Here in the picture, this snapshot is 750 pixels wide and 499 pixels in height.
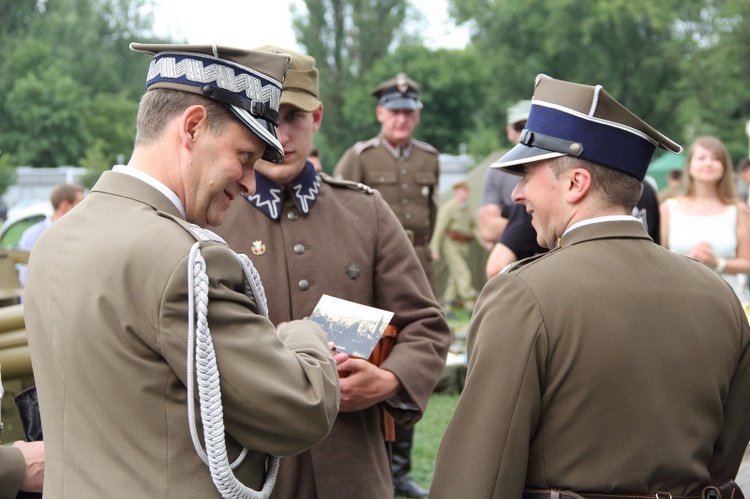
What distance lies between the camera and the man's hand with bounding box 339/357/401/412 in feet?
10.0

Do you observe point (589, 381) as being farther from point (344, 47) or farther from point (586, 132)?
point (344, 47)

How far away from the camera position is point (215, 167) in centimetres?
→ 230

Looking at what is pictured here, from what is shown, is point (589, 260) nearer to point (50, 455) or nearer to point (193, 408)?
point (193, 408)

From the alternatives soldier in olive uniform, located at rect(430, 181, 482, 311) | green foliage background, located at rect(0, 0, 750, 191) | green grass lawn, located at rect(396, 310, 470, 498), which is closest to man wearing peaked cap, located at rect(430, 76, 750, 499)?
green grass lawn, located at rect(396, 310, 470, 498)

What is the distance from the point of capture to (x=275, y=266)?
10.7 feet

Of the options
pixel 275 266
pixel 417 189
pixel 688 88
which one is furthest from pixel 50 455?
pixel 688 88

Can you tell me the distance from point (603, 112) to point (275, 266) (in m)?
1.18

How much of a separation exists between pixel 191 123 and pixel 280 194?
108cm

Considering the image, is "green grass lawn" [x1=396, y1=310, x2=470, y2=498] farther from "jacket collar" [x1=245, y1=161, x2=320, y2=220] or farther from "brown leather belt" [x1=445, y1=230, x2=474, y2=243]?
"brown leather belt" [x1=445, y1=230, x2=474, y2=243]

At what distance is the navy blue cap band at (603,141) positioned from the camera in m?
2.54

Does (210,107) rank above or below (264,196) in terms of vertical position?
above

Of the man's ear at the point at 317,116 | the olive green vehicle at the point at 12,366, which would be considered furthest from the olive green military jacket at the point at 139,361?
the olive green vehicle at the point at 12,366

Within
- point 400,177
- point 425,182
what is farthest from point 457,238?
point 400,177

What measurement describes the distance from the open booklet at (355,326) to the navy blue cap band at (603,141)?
0.75 meters
